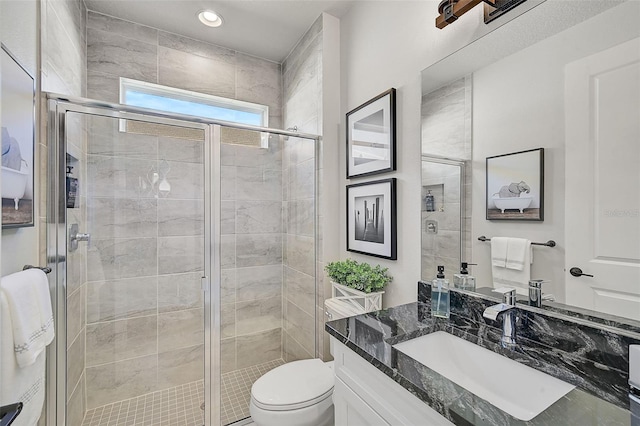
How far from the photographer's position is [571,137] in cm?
97

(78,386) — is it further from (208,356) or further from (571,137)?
(571,137)

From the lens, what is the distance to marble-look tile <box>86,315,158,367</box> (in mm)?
1904

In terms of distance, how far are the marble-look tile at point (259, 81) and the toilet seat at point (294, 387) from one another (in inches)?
83.9

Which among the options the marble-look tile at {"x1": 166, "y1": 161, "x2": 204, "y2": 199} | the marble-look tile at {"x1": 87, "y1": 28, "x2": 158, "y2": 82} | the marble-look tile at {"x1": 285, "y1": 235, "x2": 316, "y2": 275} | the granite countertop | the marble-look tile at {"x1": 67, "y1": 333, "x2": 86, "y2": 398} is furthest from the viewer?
the marble-look tile at {"x1": 285, "y1": 235, "x2": 316, "y2": 275}

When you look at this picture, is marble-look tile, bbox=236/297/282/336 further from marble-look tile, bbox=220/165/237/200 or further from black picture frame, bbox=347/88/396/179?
black picture frame, bbox=347/88/396/179

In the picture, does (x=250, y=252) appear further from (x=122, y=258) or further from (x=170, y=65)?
(x=170, y=65)

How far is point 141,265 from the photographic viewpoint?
2.07m

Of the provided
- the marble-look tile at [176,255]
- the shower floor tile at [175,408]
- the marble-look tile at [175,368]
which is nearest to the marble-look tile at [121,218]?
the marble-look tile at [176,255]

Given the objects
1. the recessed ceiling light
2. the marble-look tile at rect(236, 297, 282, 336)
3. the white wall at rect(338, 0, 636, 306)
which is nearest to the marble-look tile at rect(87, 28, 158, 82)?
the recessed ceiling light

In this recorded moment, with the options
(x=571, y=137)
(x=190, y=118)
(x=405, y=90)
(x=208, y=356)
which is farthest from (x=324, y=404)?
(x=190, y=118)

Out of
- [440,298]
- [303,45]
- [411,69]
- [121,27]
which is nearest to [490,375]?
[440,298]

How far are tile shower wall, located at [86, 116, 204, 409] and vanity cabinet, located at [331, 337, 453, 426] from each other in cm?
119

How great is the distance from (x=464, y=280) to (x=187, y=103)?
239cm

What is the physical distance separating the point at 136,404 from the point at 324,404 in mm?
1409
